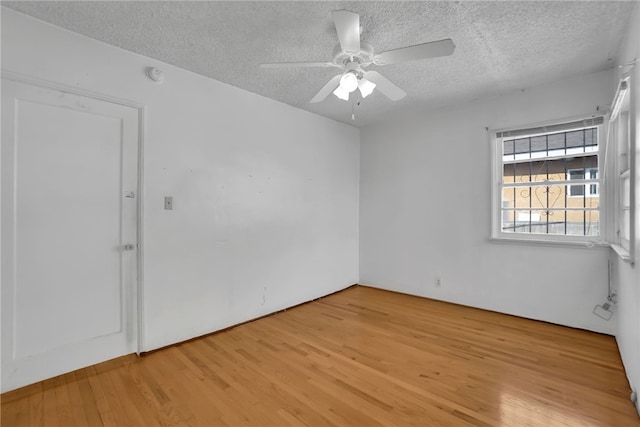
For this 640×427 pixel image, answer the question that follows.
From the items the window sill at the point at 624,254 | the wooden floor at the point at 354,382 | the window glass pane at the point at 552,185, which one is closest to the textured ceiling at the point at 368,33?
the window glass pane at the point at 552,185

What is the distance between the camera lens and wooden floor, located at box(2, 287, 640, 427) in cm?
177

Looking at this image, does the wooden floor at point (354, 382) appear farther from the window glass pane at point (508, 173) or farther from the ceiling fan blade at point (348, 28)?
the ceiling fan blade at point (348, 28)

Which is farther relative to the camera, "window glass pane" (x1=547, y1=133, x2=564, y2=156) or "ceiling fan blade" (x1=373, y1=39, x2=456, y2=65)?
"window glass pane" (x1=547, y1=133, x2=564, y2=156)

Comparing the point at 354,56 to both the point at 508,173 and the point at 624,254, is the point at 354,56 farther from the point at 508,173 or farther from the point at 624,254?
the point at 508,173

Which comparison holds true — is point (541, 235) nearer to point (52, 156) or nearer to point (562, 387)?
point (562, 387)

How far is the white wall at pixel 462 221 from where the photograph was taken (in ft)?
9.86

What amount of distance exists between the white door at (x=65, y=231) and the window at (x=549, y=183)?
12.8 feet

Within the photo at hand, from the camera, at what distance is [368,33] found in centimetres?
219

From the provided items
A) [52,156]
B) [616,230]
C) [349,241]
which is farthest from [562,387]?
[52,156]

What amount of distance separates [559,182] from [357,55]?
2.65m

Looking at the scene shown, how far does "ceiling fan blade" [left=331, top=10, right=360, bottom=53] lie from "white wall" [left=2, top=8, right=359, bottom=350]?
1.67 metres

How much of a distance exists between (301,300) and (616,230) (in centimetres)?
332

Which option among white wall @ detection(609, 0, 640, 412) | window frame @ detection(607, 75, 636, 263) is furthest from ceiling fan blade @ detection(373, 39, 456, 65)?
window frame @ detection(607, 75, 636, 263)

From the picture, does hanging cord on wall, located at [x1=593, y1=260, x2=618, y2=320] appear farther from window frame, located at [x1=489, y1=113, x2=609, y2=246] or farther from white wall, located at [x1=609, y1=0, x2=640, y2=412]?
white wall, located at [x1=609, y1=0, x2=640, y2=412]
